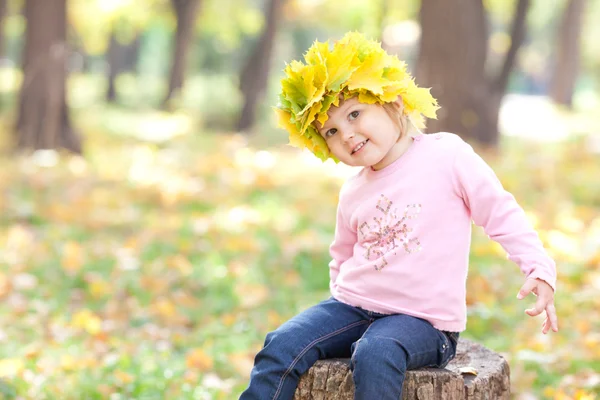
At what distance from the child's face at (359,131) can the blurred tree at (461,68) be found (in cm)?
679

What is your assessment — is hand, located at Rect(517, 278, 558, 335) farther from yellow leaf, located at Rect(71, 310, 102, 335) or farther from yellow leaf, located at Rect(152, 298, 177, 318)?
yellow leaf, located at Rect(152, 298, 177, 318)

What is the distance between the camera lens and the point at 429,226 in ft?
9.77

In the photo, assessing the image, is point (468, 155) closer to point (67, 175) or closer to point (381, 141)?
point (381, 141)

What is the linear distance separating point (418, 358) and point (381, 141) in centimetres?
81

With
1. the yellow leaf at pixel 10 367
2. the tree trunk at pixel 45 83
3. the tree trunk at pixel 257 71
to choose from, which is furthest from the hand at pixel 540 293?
the tree trunk at pixel 257 71

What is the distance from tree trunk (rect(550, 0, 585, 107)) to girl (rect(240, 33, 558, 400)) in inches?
820

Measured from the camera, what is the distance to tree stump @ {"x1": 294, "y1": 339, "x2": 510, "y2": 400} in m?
2.90

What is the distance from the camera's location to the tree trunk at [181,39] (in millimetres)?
21562

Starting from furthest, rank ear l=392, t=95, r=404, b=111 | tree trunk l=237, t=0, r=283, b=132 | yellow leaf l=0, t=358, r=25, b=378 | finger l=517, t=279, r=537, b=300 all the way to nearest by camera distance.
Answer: tree trunk l=237, t=0, r=283, b=132 < yellow leaf l=0, t=358, r=25, b=378 < ear l=392, t=95, r=404, b=111 < finger l=517, t=279, r=537, b=300

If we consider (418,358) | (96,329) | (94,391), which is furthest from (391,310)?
(96,329)

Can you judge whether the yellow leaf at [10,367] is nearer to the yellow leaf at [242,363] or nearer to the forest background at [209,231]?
the forest background at [209,231]

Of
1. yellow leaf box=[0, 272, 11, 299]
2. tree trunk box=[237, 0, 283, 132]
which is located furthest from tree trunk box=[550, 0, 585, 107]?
yellow leaf box=[0, 272, 11, 299]

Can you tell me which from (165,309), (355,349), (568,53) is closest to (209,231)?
(165,309)

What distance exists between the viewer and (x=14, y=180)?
32.3 feet
